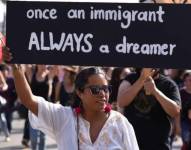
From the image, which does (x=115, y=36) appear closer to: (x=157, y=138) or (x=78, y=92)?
(x=78, y=92)

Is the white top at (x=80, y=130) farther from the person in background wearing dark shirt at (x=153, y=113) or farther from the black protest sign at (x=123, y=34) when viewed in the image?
the person in background wearing dark shirt at (x=153, y=113)

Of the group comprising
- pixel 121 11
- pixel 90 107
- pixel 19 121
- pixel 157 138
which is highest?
pixel 121 11

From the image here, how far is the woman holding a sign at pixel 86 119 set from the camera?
4168 mm

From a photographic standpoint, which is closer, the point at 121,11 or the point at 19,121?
the point at 121,11

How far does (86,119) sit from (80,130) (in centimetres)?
9

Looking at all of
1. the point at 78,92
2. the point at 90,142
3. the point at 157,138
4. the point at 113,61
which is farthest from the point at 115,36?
the point at 157,138

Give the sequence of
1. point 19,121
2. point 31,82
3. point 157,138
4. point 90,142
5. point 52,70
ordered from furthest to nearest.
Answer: point 19,121 < point 52,70 < point 31,82 < point 157,138 < point 90,142

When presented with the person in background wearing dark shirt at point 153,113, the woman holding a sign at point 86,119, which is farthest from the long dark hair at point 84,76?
the person in background wearing dark shirt at point 153,113

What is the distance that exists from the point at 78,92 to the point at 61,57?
0.33 meters

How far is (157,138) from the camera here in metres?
5.69

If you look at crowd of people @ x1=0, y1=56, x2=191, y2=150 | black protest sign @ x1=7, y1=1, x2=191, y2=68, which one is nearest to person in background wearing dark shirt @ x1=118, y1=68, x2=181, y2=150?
crowd of people @ x1=0, y1=56, x2=191, y2=150

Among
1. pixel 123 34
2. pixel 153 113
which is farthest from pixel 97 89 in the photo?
pixel 153 113

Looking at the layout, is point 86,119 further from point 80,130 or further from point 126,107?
point 126,107

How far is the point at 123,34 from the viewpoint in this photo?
14.9ft
